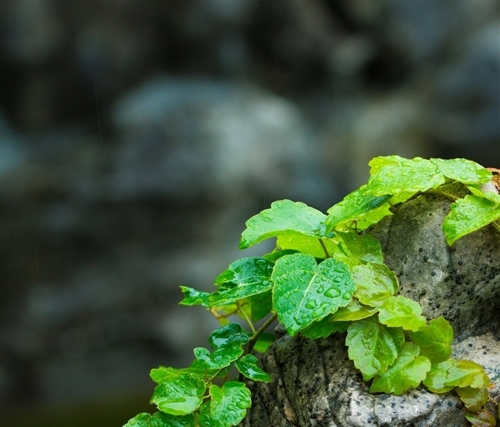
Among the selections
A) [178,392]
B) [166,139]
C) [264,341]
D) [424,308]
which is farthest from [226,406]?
[166,139]

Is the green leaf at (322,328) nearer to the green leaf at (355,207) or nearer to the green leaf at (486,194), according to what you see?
the green leaf at (355,207)

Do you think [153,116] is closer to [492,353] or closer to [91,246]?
[91,246]

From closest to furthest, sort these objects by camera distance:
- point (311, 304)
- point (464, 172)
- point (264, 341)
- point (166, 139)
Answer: point (311, 304) < point (464, 172) < point (264, 341) < point (166, 139)

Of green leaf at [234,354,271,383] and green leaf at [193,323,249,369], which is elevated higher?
green leaf at [193,323,249,369]

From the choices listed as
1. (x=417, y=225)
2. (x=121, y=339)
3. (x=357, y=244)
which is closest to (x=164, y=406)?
(x=357, y=244)

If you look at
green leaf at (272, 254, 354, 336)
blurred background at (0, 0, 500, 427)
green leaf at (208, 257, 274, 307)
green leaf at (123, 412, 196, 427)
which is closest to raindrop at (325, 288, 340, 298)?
green leaf at (272, 254, 354, 336)

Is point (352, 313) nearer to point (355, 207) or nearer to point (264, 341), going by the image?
point (355, 207)

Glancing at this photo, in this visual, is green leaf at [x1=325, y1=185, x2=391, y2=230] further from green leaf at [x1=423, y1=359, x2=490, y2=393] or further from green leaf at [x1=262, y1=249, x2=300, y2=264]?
green leaf at [x1=423, y1=359, x2=490, y2=393]
